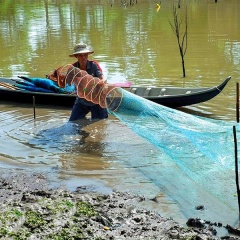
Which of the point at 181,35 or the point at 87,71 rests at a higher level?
the point at 87,71

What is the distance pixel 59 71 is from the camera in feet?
26.9

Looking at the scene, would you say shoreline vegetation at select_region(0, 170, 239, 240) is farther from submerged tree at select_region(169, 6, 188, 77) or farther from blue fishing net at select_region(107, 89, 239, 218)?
submerged tree at select_region(169, 6, 188, 77)

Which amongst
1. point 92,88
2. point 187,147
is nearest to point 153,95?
point 92,88

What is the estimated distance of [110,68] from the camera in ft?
45.6

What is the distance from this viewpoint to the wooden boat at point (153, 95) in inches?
345

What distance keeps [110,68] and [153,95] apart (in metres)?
4.42

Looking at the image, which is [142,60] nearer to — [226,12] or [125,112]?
[125,112]

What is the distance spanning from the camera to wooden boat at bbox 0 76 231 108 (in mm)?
8758

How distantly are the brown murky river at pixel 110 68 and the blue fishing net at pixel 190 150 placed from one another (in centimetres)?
21

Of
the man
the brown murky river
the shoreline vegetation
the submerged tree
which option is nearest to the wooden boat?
the brown murky river

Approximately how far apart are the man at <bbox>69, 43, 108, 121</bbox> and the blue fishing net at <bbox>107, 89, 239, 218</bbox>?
4.33 feet

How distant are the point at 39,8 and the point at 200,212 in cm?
2907

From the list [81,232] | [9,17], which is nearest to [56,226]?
[81,232]

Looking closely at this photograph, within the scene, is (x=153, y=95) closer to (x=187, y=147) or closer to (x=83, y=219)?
(x=187, y=147)
